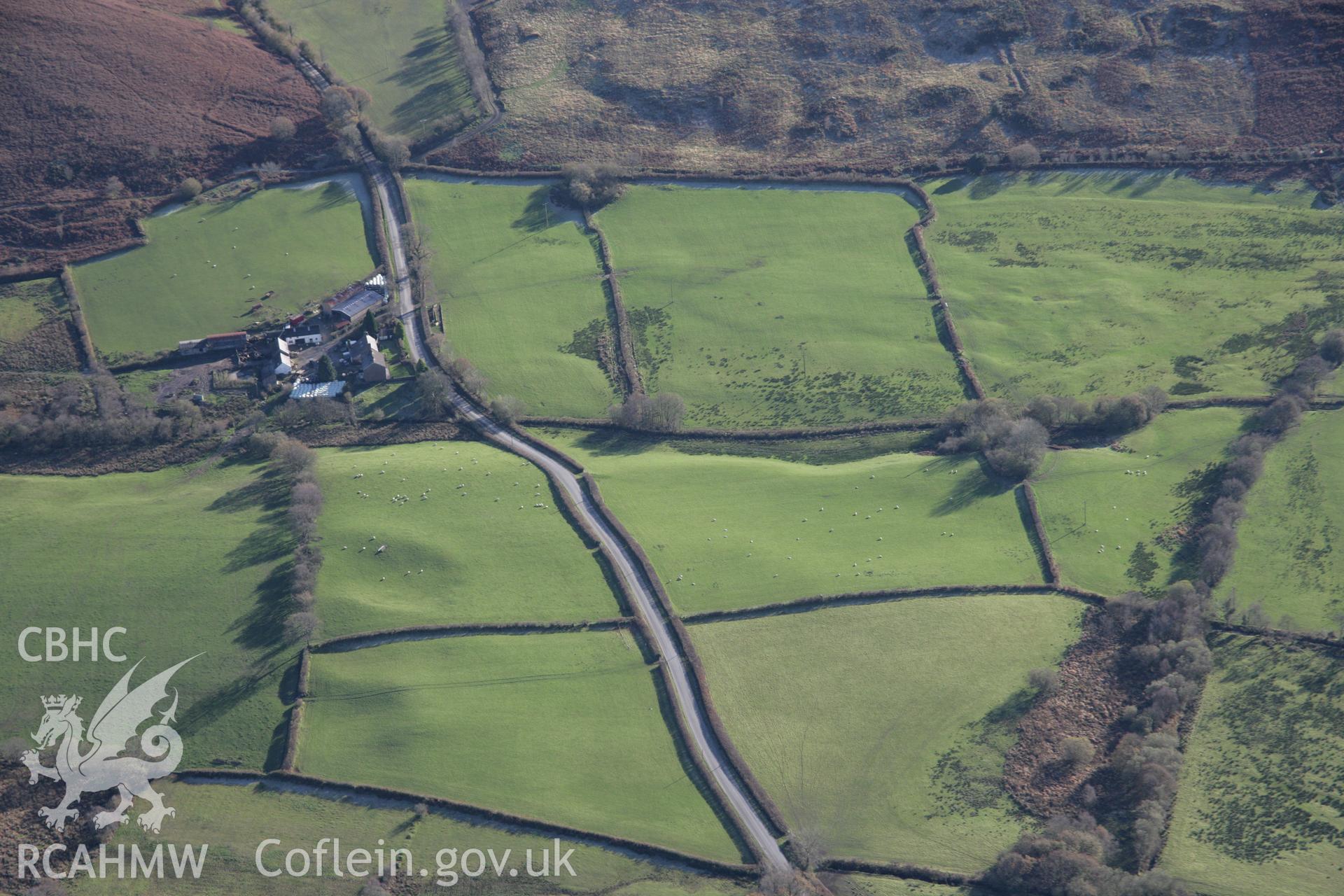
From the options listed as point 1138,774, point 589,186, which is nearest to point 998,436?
point 1138,774

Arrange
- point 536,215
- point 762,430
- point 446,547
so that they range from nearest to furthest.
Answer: point 446,547 → point 762,430 → point 536,215

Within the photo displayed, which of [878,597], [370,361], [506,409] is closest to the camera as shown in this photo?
[878,597]

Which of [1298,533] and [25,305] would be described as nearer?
[1298,533]

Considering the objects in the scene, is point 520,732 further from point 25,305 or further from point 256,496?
point 25,305

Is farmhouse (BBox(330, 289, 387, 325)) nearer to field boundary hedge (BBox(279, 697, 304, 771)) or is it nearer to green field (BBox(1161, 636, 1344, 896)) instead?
field boundary hedge (BBox(279, 697, 304, 771))

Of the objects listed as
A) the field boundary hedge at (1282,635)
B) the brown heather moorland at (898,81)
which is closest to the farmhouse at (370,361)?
the brown heather moorland at (898,81)
